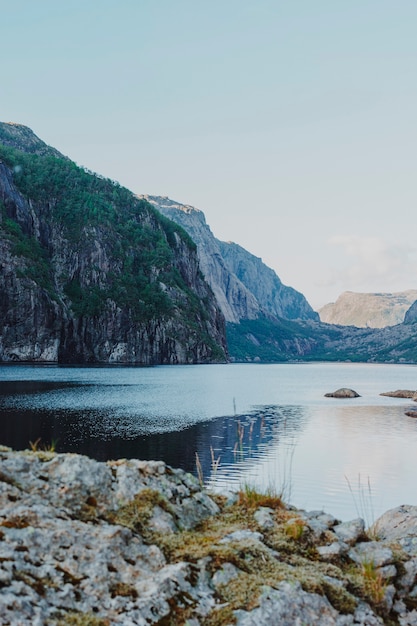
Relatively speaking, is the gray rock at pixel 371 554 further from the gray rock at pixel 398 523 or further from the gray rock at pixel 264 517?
the gray rock at pixel 398 523

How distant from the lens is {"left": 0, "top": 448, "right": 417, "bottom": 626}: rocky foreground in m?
7.25

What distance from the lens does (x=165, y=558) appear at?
27.4 ft

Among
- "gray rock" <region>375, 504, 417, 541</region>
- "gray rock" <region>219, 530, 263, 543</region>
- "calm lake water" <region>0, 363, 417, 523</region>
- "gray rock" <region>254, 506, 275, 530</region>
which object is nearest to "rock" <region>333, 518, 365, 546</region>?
"gray rock" <region>254, 506, 275, 530</region>

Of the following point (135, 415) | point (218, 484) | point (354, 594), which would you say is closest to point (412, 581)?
point (354, 594)

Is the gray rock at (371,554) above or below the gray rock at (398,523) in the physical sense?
above

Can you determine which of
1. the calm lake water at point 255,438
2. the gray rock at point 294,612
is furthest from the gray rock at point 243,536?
the calm lake water at point 255,438

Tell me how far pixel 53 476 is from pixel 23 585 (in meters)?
2.30

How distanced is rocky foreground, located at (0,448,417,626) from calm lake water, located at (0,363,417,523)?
413cm

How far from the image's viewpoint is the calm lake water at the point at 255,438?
28984 mm

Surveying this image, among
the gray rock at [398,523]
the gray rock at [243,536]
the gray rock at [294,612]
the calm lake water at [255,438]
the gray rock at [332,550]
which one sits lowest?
the calm lake water at [255,438]

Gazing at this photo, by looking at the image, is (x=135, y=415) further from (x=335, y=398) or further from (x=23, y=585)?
(x=23, y=585)

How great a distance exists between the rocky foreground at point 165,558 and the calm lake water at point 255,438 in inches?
163

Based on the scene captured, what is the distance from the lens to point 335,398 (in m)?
93.2

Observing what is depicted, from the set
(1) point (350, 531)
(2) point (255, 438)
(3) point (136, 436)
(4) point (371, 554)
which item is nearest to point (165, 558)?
(4) point (371, 554)
